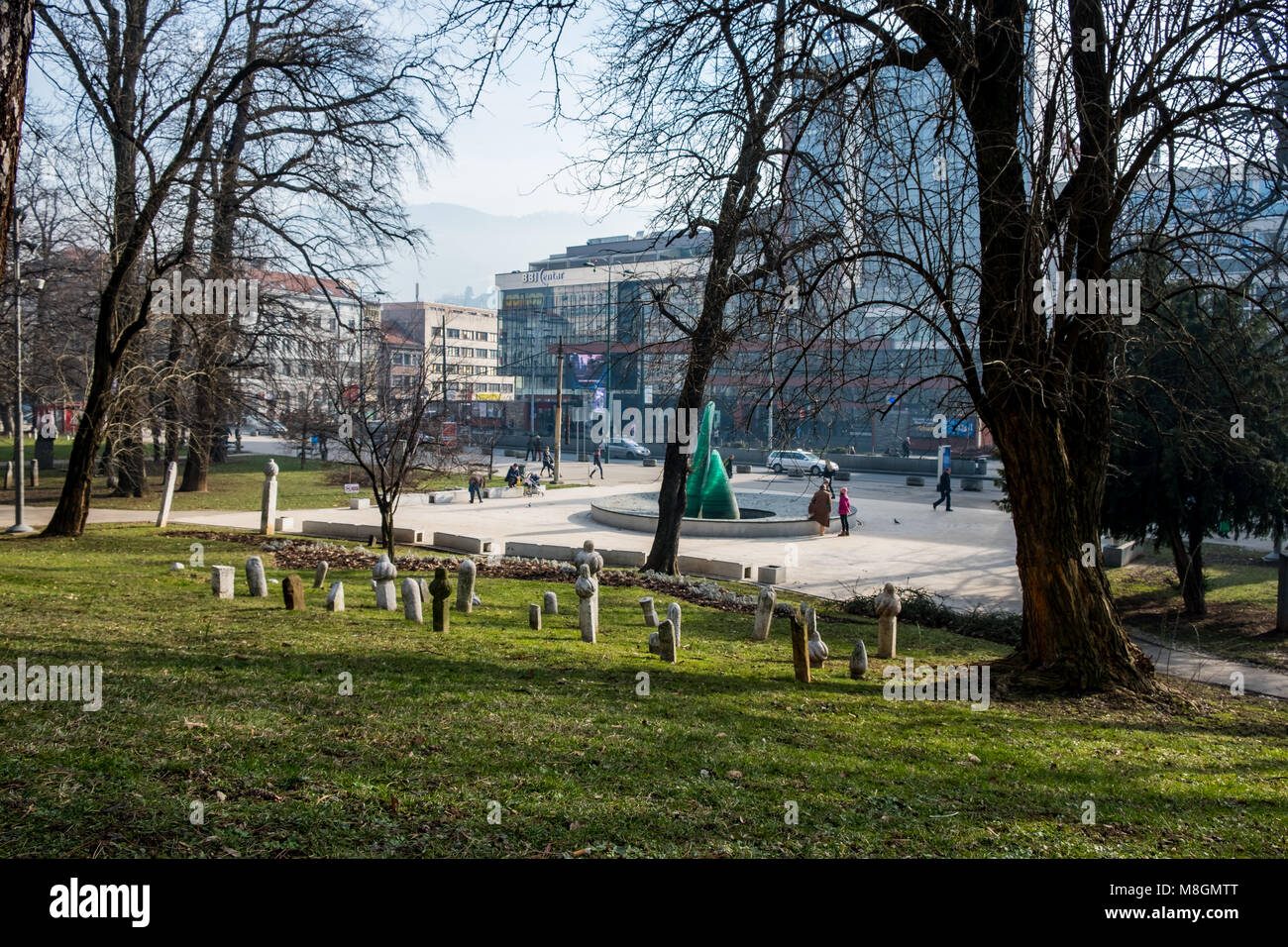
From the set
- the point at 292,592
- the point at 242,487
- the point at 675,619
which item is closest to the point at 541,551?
the point at 292,592

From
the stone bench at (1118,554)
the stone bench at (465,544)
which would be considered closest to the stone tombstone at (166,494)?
the stone bench at (465,544)

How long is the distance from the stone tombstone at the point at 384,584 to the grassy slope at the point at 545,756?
3.79ft

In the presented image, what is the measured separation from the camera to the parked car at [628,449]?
6356 cm

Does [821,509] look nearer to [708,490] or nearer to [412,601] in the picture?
[708,490]

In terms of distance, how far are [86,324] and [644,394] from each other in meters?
34.5

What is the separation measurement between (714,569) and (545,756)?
13.6m

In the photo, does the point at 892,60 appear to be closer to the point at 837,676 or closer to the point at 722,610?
the point at 837,676

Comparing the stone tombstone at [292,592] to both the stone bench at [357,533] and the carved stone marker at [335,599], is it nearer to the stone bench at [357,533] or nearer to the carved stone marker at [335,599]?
the carved stone marker at [335,599]

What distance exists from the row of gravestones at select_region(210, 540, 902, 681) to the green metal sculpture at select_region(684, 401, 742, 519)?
15.0 meters

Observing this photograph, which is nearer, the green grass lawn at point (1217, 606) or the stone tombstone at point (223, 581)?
the stone tombstone at point (223, 581)

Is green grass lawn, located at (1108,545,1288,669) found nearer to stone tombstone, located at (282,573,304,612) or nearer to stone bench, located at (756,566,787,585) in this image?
stone bench, located at (756,566,787,585)

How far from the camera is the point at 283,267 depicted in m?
19.8

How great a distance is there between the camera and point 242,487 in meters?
33.8
